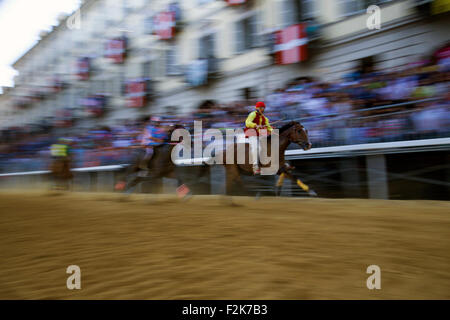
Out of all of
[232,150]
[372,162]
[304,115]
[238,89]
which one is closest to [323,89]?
[304,115]

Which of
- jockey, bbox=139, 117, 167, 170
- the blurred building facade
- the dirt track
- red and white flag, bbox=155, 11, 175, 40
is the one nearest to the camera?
the dirt track

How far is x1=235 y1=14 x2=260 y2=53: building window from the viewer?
14.9 metres

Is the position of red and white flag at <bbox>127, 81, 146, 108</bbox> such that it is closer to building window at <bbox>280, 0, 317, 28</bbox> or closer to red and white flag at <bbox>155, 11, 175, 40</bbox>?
red and white flag at <bbox>155, 11, 175, 40</bbox>

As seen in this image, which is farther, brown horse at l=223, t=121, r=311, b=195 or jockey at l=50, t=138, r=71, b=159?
jockey at l=50, t=138, r=71, b=159

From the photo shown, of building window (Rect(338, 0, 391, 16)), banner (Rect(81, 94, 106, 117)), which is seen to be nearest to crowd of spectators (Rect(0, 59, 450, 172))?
building window (Rect(338, 0, 391, 16))

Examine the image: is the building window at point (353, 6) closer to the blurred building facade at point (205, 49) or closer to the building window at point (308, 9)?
the blurred building facade at point (205, 49)

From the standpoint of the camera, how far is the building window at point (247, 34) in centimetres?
1491

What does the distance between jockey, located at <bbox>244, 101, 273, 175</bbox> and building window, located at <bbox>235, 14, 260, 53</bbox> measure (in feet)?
26.6

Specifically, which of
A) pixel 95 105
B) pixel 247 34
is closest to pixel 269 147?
pixel 247 34

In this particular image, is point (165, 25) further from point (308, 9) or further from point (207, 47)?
point (308, 9)

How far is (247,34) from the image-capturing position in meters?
15.4

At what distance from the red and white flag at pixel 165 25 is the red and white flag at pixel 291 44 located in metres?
8.12

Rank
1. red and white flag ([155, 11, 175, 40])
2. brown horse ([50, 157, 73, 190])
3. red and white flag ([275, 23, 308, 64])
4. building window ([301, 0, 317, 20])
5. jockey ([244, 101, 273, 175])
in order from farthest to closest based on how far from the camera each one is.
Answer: red and white flag ([155, 11, 175, 40]), brown horse ([50, 157, 73, 190]), building window ([301, 0, 317, 20]), red and white flag ([275, 23, 308, 64]), jockey ([244, 101, 273, 175])

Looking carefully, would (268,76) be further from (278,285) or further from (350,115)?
(278,285)
